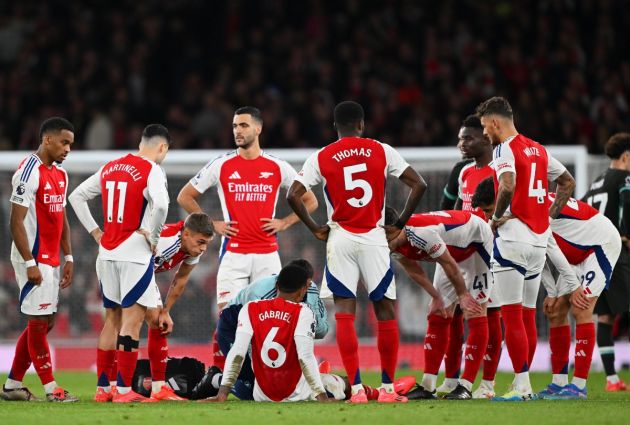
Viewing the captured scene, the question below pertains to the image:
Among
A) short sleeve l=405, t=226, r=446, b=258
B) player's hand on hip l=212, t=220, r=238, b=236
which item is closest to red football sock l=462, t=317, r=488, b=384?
short sleeve l=405, t=226, r=446, b=258

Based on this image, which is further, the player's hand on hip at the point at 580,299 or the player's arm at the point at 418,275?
the player's hand on hip at the point at 580,299

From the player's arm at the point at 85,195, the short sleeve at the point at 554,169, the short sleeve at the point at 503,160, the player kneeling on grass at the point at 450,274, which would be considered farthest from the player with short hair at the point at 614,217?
the player's arm at the point at 85,195

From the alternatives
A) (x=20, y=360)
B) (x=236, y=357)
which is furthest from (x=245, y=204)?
(x=20, y=360)

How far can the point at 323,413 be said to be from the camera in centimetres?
809

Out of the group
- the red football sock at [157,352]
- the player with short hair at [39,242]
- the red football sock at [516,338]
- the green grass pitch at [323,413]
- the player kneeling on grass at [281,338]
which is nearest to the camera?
the green grass pitch at [323,413]

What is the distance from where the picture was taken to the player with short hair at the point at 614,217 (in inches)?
465

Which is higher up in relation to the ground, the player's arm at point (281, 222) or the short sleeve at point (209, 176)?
the short sleeve at point (209, 176)

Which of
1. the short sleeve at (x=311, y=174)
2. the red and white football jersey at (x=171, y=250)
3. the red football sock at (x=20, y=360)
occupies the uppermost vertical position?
the short sleeve at (x=311, y=174)

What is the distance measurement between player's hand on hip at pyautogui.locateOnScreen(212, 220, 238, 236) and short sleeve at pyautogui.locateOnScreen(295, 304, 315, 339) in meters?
1.77

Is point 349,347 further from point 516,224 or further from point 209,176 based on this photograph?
point 209,176

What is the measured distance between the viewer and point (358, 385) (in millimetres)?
9094

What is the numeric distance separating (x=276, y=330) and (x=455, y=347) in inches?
Result: 80.2

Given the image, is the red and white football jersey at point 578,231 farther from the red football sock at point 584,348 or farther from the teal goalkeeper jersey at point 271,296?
the teal goalkeeper jersey at point 271,296

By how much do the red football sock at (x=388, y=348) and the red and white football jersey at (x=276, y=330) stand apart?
A: 554mm
